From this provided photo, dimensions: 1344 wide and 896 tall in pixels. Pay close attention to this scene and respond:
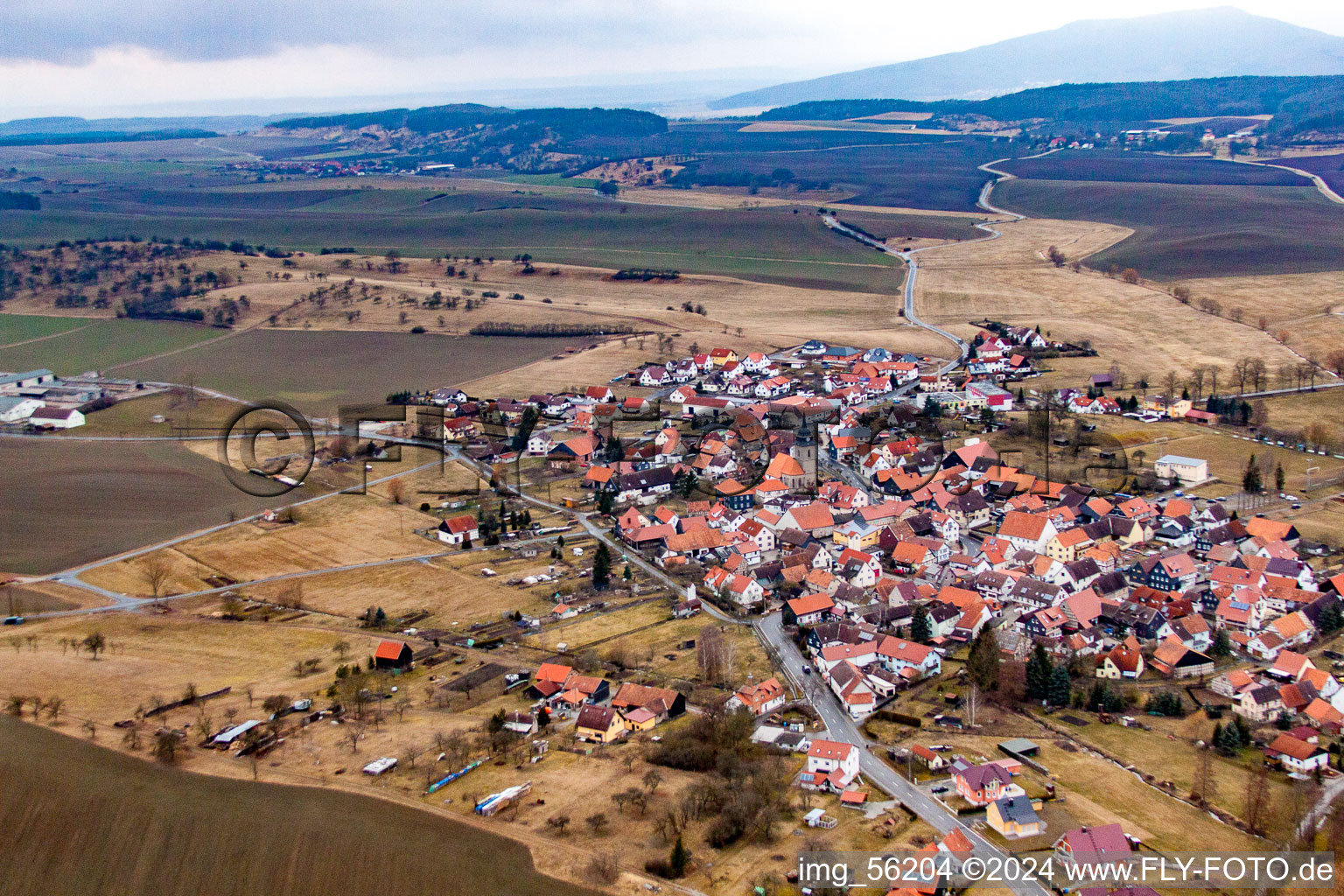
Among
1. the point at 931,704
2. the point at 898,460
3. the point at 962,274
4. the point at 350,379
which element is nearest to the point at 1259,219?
the point at 962,274

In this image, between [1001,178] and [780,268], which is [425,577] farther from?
[1001,178]

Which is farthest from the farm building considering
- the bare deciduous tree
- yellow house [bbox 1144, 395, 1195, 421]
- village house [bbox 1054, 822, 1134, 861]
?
yellow house [bbox 1144, 395, 1195, 421]

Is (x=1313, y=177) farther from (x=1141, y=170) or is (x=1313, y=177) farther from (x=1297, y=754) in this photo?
(x=1297, y=754)

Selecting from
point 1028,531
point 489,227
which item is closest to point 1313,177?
point 489,227

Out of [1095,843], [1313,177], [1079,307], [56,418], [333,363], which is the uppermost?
[1313,177]

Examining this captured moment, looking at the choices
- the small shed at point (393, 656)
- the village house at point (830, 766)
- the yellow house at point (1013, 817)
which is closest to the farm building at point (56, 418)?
the small shed at point (393, 656)

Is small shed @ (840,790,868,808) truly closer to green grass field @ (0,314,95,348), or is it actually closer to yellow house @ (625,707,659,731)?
yellow house @ (625,707,659,731)
